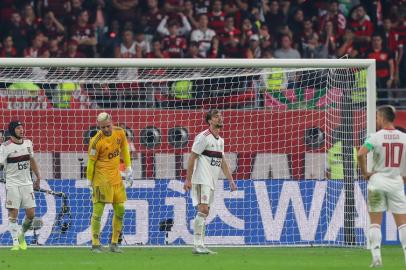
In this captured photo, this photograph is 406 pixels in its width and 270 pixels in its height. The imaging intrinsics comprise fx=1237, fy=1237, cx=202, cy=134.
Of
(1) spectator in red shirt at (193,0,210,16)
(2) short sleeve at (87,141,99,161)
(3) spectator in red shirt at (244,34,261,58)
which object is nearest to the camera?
(2) short sleeve at (87,141,99,161)

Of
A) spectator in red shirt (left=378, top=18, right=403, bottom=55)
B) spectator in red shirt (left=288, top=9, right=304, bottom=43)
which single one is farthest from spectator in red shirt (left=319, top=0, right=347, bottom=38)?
spectator in red shirt (left=378, top=18, right=403, bottom=55)

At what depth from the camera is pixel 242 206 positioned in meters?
19.7

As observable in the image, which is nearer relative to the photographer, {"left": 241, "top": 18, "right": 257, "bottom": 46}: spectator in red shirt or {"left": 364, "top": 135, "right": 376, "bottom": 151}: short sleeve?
{"left": 364, "top": 135, "right": 376, "bottom": 151}: short sleeve

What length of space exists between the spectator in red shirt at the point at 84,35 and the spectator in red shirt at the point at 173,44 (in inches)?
55.7

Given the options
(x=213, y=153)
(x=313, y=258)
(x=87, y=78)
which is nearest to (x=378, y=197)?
(x=313, y=258)

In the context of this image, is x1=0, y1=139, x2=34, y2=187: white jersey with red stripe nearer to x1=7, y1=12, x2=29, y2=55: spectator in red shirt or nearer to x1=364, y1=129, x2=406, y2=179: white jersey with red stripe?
x1=364, y1=129, x2=406, y2=179: white jersey with red stripe

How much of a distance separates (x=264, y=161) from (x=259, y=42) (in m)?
5.19

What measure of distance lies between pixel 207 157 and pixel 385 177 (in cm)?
329

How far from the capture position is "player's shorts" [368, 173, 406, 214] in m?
14.6

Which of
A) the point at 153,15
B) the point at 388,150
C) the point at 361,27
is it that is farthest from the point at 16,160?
the point at 361,27

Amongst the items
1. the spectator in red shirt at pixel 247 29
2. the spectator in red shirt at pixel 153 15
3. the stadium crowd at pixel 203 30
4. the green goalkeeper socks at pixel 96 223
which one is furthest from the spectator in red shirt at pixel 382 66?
the green goalkeeper socks at pixel 96 223

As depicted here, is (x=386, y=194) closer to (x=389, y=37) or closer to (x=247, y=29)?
(x=247, y=29)

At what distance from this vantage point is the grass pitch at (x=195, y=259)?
14875mm

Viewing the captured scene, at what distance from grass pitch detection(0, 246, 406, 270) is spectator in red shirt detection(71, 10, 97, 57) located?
6753 mm
